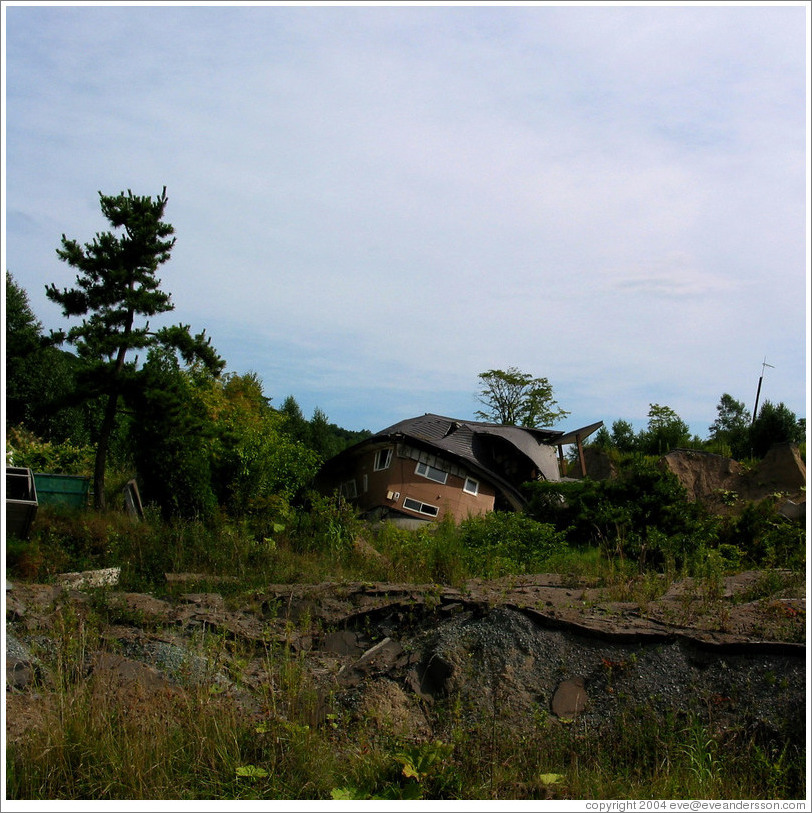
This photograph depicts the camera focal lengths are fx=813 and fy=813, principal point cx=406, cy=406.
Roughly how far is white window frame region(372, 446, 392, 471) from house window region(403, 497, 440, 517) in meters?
1.40

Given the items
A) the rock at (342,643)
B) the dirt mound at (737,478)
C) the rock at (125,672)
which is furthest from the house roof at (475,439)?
the rock at (125,672)

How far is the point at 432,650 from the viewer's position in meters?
8.03

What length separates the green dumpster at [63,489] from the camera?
1670 centimetres

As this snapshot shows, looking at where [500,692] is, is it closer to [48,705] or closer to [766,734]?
[766,734]

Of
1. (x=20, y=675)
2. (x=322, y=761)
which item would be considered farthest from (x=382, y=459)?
(x=322, y=761)

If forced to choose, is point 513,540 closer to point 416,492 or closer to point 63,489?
point 416,492

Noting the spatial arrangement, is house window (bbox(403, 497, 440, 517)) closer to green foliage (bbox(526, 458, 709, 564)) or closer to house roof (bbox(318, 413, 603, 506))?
house roof (bbox(318, 413, 603, 506))

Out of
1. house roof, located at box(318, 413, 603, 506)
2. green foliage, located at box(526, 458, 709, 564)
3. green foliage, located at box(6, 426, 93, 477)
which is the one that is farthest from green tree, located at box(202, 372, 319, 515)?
green foliage, located at box(526, 458, 709, 564)

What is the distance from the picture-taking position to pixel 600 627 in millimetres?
8078

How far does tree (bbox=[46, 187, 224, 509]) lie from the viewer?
16516 millimetres

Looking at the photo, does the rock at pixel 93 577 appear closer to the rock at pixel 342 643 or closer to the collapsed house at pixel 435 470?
the rock at pixel 342 643

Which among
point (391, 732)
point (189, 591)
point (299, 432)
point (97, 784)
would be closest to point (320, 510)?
point (189, 591)

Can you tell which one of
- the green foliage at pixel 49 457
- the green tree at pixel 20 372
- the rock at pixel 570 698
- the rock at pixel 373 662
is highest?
the green tree at pixel 20 372

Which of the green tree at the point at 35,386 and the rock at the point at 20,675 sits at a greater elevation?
the green tree at the point at 35,386
